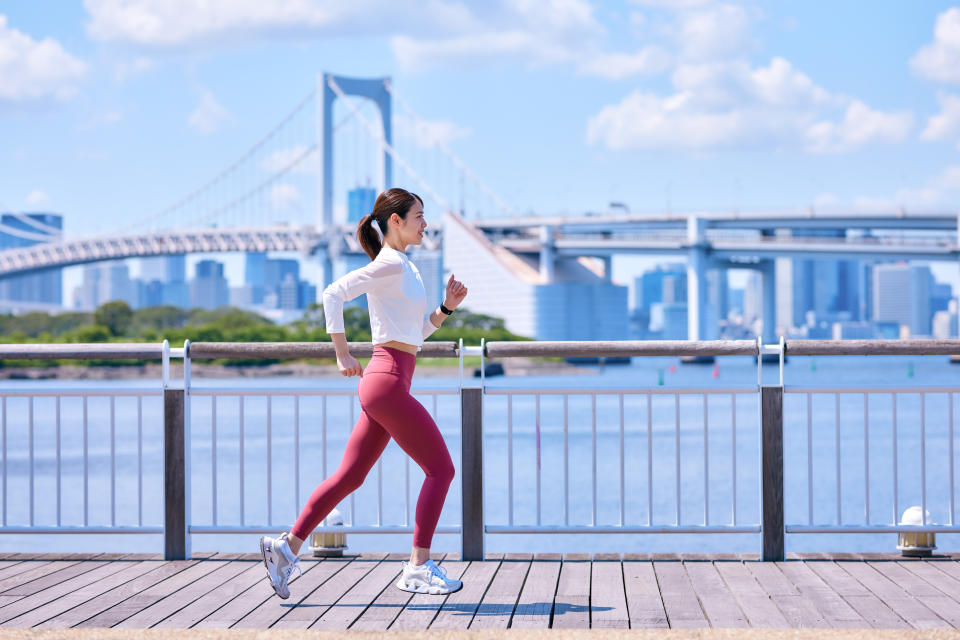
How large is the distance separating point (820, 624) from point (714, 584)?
0.53 m

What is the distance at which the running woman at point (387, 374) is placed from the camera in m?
2.93

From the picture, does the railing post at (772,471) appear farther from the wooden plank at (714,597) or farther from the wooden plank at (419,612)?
the wooden plank at (419,612)

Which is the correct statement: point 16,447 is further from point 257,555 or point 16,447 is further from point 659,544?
point 257,555

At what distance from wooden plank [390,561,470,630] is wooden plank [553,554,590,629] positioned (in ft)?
1.11

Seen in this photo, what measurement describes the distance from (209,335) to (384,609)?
47761 mm

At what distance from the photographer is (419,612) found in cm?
296

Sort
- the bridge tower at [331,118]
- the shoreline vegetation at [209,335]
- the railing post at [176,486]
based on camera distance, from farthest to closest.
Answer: the bridge tower at [331,118] < the shoreline vegetation at [209,335] < the railing post at [176,486]

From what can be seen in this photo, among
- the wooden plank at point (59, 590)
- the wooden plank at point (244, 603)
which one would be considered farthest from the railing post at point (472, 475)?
the wooden plank at point (59, 590)

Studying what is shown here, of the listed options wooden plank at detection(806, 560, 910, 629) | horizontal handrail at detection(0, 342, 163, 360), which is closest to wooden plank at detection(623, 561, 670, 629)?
wooden plank at detection(806, 560, 910, 629)

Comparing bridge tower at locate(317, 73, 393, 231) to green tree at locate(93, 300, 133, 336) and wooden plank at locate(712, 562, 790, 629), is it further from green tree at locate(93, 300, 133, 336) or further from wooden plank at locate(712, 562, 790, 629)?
wooden plank at locate(712, 562, 790, 629)

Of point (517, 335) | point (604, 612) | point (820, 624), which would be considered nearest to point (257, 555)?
point (604, 612)

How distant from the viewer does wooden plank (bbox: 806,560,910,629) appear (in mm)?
2793

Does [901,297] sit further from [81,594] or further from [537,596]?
[81,594]

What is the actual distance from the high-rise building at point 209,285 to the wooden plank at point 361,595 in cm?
12292
